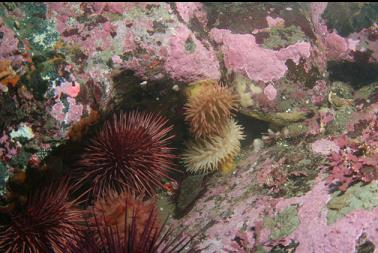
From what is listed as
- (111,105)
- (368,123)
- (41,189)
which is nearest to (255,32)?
(368,123)

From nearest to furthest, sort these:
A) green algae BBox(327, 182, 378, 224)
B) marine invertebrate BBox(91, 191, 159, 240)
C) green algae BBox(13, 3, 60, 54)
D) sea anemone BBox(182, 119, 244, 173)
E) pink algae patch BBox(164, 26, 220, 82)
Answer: green algae BBox(327, 182, 378, 224) < marine invertebrate BBox(91, 191, 159, 240) < green algae BBox(13, 3, 60, 54) < pink algae patch BBox(164, 26, 220, 82) < sea anemone BBox(182, 119, 244, 173)

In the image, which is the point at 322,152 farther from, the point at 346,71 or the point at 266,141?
the point at 346,71

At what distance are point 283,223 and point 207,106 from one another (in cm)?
187

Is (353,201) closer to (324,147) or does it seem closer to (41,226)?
(324,147)

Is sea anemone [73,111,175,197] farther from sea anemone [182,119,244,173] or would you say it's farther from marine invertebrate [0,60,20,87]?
marine invertebrate [0,60,20,87]

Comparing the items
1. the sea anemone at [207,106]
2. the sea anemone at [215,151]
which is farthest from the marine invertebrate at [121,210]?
the sea anemone at [207,106]

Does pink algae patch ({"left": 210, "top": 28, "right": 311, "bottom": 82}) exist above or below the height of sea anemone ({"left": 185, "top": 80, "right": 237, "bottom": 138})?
above

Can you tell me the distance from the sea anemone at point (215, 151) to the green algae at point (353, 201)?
186 cm

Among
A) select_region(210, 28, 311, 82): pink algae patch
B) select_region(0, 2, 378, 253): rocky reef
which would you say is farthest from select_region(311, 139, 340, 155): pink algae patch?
select_region(210, 28, 311, 82): pink algae patch

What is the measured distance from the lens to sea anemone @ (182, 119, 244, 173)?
525 cm

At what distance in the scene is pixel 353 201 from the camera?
356cm

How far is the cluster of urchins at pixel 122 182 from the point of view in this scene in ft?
12.6

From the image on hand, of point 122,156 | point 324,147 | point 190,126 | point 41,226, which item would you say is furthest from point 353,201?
point 41,226

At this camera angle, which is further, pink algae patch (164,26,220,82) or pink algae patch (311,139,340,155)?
pink algae patch (164,26,220,82)
